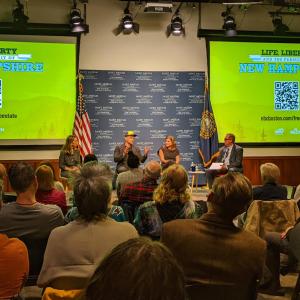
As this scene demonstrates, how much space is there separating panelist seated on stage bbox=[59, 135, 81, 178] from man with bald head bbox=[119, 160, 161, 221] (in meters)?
3.77

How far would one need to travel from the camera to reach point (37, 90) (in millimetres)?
9227

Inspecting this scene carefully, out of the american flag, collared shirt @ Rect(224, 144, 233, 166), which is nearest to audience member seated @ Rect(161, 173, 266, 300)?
collared shirt @ Rect(224, 144, 233, 166)

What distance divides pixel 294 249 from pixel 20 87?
7.01m

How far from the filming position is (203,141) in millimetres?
9891

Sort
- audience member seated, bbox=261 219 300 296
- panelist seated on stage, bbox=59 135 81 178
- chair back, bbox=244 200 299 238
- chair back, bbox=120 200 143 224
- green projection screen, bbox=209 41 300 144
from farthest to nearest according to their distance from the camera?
green projection screen, bbox=209 41 300 144, panelist seated on stage, bbox=59 135 81 178, chair back, bbox=120 200 143 224, chair back, bbox=244 200 299 238, audience member seated, bbox=261 219 300 296

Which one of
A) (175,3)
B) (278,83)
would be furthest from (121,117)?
(278,83)

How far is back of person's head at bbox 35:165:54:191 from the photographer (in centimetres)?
397

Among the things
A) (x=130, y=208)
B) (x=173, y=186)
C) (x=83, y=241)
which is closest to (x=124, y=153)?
(x=130, y=208)

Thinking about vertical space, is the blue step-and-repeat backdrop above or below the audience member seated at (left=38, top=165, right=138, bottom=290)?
above

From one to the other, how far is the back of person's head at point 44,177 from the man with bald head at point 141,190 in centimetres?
77

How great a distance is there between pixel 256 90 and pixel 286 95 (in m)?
0.68

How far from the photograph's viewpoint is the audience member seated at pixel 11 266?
86.0 inches

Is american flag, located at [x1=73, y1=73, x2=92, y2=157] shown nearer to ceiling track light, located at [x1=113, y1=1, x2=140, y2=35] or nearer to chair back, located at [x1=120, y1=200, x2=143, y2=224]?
ceiling track light, located at [x1=113, y1=1, x2=140, y2=35]

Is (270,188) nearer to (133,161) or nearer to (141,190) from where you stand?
(141,190)
